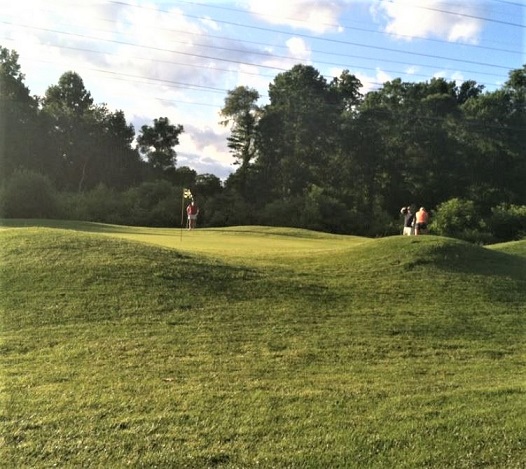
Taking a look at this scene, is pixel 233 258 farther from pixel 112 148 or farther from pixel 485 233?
pixel 112 148

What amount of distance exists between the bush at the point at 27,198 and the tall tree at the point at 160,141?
2294cm

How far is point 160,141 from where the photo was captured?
68.6 meters

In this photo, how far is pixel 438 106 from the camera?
220 ft

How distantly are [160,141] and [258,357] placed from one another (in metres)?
63.3

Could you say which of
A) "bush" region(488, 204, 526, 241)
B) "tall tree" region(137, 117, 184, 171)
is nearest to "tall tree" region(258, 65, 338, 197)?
"tall tree" region(137, 117, 184, 171)

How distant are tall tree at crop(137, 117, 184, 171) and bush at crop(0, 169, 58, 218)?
75.2ft

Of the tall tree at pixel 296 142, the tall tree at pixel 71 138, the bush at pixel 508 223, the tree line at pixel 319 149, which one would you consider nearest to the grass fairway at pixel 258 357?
the bush at pixel 508 223

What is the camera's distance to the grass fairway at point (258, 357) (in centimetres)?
497

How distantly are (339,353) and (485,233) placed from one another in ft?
151

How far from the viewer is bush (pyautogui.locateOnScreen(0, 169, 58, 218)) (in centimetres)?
4319

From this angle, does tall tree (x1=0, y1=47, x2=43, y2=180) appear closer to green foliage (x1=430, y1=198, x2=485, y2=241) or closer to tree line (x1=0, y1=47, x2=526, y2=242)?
tree line (x1=0, y1=47, x2=526, y2=242)

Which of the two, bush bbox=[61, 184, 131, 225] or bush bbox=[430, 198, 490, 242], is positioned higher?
bush bbox=[430, 198, 490, 242]

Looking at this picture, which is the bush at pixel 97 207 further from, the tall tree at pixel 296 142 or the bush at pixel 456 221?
the bush at pixel 456 221

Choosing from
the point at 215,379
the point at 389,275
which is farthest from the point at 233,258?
the point at 215,379
